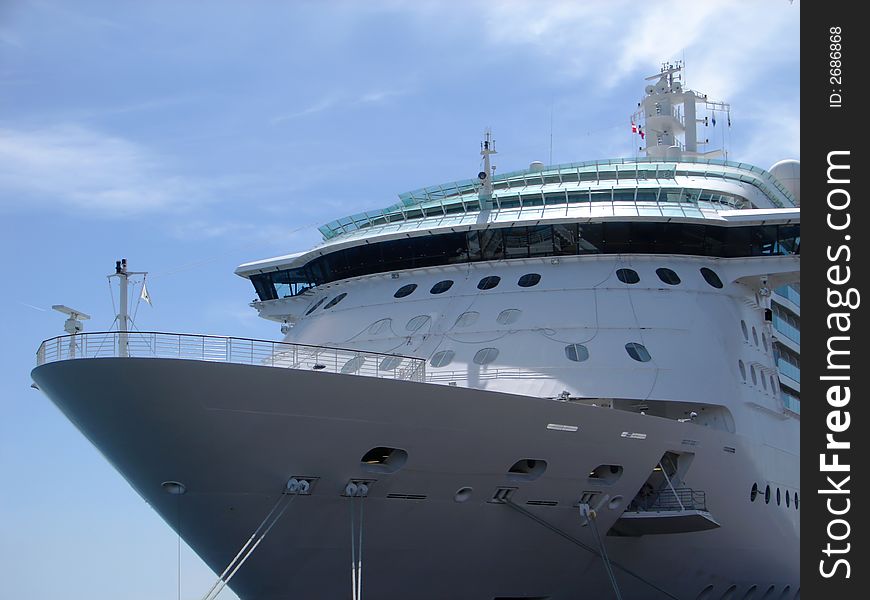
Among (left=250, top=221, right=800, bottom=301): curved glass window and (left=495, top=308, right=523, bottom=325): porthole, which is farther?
(left=250, top=221, right=800, bottom=301): curved glass window

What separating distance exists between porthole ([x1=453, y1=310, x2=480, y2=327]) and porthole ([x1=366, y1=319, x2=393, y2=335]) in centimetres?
160

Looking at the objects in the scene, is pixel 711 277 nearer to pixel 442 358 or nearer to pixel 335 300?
pixel 442 358

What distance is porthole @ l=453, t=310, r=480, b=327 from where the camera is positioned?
1042 inches

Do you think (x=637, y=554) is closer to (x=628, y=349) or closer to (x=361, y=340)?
(x=628, y=349)

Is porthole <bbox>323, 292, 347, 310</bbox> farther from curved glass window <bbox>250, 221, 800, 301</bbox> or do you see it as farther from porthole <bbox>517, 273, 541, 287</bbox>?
porthole <bbox>517, 273, 541, 287</bbox>

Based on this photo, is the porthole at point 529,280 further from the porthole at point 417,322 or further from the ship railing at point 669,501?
the ship railing at point 669,501

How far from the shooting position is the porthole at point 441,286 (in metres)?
27.9

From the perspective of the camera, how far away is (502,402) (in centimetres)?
2122

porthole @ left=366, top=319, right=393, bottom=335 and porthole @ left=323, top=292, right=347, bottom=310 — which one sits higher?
porthole @ left=323, top=292, right=347, bottom=310

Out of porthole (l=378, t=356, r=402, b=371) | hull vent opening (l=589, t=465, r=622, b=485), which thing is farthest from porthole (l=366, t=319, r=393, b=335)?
hull vent opening (l=589, t=465, r=622, b=485)

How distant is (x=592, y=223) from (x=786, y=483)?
7389mm

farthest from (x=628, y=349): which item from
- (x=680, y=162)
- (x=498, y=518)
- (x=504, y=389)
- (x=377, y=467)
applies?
(x=680, y=162)

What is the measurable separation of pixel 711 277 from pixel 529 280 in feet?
14.1
